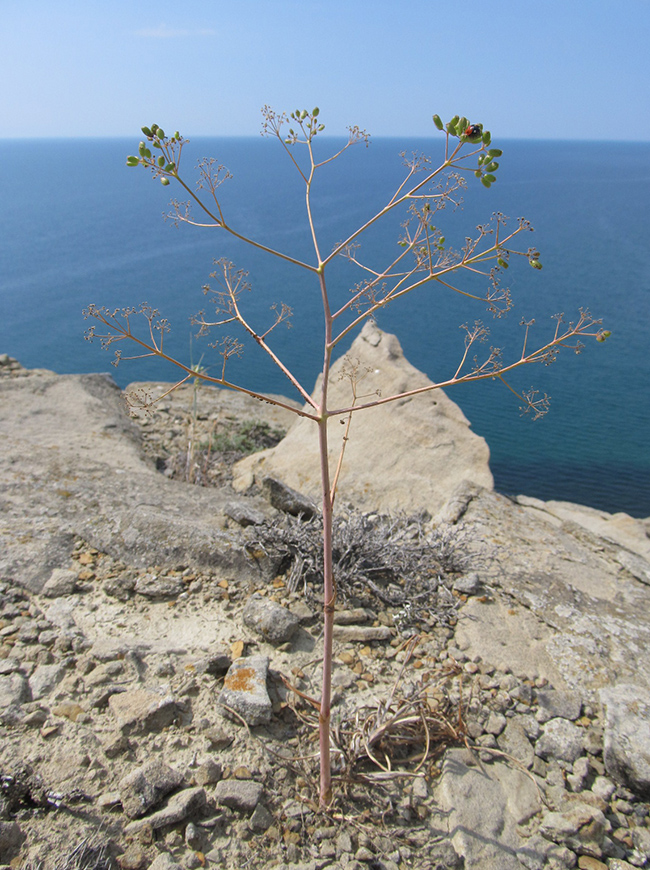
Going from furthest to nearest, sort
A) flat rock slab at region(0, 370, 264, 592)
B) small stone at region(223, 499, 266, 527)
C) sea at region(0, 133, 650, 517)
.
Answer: sea at region(0, 133, 650, 517) < small stone at region(223, 499, 266, 527) < flat rock slab at region(0, 370, 264, 592)

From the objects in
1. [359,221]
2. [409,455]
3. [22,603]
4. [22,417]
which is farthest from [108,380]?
[359,221]

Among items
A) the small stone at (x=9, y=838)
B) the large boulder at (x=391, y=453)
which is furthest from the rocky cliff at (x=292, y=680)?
the large boulder at (x=391, y=453)

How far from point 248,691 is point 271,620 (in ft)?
1.69

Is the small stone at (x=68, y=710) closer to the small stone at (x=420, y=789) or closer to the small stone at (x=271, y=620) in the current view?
the small stone at (x=271, y=620)

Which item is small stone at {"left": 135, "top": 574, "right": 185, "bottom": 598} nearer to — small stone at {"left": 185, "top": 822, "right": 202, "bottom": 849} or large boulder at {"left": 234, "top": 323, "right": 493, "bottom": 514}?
small stone at {"left": 185, "top": 822, "right": 202, "bottom": 849}

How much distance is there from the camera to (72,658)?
317 cm

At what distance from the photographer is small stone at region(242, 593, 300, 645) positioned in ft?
11.5

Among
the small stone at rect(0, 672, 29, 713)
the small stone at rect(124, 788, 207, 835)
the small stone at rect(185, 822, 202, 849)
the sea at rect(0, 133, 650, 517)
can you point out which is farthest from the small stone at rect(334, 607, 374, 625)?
the sea at rect(0, 133, 650, 517)

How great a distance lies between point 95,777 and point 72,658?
2.47 ft

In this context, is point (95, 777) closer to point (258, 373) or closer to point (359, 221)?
point (258, 373)

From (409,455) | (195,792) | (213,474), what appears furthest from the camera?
(213,474)

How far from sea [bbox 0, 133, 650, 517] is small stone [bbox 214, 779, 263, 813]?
3.04 m

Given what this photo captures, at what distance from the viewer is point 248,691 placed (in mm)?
3041

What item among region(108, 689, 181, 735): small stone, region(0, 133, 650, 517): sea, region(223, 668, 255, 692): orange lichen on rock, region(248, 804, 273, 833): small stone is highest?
region(108, 689, 181, 735): small stone
